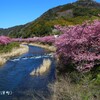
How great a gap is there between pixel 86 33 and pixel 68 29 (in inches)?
92.8

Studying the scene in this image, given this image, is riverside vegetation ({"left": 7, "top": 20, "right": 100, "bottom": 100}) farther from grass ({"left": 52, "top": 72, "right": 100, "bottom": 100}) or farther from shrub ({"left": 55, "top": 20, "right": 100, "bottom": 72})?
grass ({"left": 52, "top": 72, "right": 100, "bottom": 100})

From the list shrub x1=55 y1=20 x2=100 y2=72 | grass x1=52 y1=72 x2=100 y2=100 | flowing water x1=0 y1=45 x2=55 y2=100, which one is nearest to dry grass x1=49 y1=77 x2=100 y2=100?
grass x1=52 y1=72 x2=100 y2=100

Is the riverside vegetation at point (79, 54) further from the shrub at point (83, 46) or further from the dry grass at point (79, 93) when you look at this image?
the dry grass at point (79, 93)

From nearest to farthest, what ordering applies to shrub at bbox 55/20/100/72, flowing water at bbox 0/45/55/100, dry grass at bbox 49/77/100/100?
dry grass at bbox 49/77/100/100, flowing water at bbox 0/45/55/100, shrub at bbox 55/20/100/72

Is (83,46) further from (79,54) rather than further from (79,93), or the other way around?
(79,93)

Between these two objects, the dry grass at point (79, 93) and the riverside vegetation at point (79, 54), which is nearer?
the dry grass at point (79, 93)

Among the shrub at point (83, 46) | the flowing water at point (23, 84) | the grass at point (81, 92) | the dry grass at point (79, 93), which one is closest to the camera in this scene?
the dry grass at point (79, 93)

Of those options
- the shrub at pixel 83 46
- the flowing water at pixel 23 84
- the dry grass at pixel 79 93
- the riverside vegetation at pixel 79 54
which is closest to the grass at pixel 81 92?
the dry grass at pixel 79 93

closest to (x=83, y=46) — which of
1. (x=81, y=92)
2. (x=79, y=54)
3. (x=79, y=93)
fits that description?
(x=79, y=54)

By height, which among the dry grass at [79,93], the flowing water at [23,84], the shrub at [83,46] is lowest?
the flowing water at [23,84]

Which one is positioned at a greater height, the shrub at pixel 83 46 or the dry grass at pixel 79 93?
the shrub at pixel 83 46

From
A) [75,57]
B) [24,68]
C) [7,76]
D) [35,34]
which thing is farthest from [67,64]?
[35,34]

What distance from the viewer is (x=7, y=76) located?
2575 cm

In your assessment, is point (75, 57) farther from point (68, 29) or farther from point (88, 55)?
point (68, 29)
